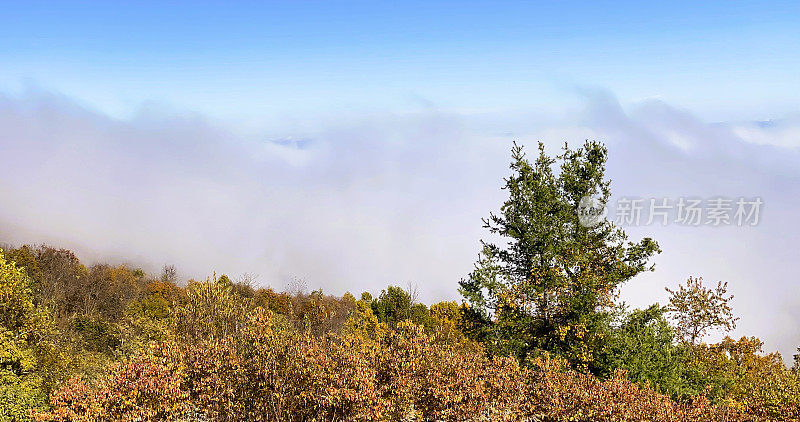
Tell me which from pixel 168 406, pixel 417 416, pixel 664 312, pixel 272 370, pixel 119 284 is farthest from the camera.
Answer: pixel 119 284

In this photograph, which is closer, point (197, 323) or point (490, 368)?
point (490, 368)

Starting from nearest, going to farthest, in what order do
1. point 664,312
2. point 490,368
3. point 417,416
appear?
1. point 417,416
2. point 490,368
3. point 664,312

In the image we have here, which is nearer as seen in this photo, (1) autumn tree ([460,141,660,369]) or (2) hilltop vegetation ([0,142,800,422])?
(2) hilltop vegetation ([0,142,800,422])

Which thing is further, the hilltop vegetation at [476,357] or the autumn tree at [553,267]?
the autumn tree at [553,267]

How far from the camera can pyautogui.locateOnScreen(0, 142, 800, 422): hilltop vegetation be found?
1794 cm

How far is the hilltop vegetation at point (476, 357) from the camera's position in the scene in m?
17.9

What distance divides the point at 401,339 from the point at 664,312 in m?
17.0

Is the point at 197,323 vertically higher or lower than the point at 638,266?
lower

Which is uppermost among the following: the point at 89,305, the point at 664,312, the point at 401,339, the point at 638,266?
the point at 638,266

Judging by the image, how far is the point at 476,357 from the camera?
2239cm

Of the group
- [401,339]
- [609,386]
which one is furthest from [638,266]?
[401,339]

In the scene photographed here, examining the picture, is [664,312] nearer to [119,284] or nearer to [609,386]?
[609,386]

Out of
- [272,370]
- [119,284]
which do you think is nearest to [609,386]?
[272,370]

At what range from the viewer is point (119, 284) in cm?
7719
